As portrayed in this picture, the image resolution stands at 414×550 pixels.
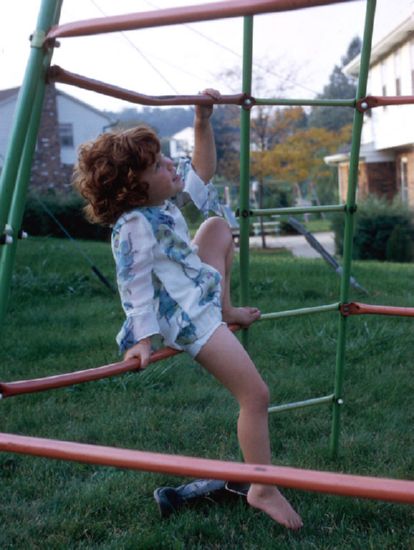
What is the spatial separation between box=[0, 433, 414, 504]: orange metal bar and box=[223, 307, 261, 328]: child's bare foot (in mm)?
1182

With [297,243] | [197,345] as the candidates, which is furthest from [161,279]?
[297,243]

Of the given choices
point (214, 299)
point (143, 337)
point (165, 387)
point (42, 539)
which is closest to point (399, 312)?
point (214, 299)

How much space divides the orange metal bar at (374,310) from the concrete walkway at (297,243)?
39.1 ft

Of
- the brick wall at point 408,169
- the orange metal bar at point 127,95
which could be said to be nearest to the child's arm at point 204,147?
the orange metal bar at point 127,95

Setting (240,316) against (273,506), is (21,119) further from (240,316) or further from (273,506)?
(273,506)

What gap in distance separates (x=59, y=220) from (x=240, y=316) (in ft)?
48.9

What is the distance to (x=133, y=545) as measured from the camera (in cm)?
247

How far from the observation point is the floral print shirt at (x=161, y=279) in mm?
2268

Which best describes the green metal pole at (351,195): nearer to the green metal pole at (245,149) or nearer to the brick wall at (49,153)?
the green metal pole at (245,149)

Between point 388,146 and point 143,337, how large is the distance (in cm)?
1436

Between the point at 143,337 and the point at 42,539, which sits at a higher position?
the point at 143,337

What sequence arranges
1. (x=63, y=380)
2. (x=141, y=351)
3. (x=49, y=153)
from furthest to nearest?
1. (x=49, y=153)
2. (x=141, y=351)
3. (x=63, y=380)

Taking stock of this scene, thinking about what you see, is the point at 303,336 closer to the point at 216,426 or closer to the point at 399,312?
the point at 216,426

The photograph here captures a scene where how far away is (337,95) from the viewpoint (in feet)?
185
